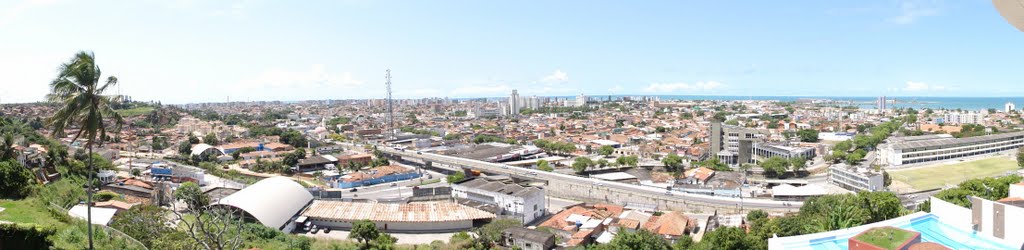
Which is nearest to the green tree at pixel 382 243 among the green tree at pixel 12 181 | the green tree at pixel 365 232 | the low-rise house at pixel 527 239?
the green tree at pixel 365 232

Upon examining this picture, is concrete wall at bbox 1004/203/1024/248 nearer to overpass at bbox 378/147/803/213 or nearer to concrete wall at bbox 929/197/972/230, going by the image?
concrete wall at bbox 929/197/972/230

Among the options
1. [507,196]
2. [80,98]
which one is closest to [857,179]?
[507,196]

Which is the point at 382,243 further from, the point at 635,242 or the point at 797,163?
the point at 797,163

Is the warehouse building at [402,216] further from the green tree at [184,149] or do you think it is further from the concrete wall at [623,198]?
the green tree at [184,149]

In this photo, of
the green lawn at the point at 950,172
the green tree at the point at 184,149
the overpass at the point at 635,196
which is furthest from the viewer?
the green tree at the point at 184,149

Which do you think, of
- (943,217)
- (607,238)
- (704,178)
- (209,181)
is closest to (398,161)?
(209,181)

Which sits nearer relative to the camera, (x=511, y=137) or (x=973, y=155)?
(x=973, y=155)

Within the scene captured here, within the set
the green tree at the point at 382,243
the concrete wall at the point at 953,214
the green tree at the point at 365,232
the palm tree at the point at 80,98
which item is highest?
the palm tree at the point at 80,98

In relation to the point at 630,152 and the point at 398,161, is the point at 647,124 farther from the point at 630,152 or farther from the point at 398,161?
the point at 398,161
